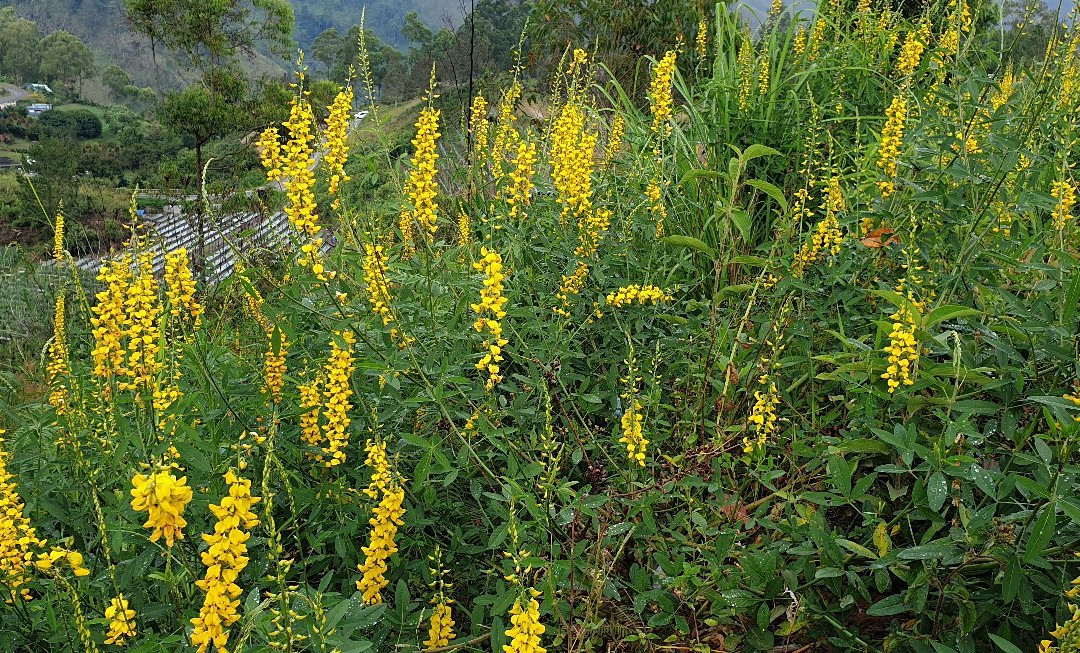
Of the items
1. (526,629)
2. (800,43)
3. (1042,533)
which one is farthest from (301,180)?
(800,43)

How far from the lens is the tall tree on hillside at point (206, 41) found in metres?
22.5

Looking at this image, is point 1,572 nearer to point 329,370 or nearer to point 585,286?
point 329,370

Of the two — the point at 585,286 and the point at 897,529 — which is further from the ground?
the point at 585,286

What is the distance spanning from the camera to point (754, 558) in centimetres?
173

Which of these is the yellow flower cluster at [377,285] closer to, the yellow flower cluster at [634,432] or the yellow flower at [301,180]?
the yellow flower at [301,180]

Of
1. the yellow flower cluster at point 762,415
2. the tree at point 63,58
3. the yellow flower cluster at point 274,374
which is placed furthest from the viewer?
the tree at point 63,58

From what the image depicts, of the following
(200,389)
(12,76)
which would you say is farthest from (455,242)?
(12,76)

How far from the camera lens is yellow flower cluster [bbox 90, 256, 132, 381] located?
210 cm

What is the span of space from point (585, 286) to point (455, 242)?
113cm

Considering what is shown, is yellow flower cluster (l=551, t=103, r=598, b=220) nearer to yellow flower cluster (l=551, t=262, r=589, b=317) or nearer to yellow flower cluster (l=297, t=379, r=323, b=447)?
yellow flower cluster (l=551, t=262, r=589, b=317)

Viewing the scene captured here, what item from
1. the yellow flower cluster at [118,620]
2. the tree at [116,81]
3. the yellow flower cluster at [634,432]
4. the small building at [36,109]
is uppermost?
the yellow flower cluster at [634,432]

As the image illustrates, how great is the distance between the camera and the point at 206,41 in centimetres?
2511

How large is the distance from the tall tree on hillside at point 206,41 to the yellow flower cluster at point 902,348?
22057 mm

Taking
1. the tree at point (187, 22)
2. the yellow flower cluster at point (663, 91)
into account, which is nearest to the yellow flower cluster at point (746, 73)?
the yellow flower cluster at point (663, 91)
